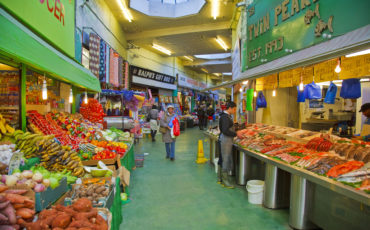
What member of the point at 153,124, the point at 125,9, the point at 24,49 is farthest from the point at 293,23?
the point at 153,124

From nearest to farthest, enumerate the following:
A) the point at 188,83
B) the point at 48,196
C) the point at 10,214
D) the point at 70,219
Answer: the point at 10,214, the point at 70,219, the point at 48,196, the point at 188,83

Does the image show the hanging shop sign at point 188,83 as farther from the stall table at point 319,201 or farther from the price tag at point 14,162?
the price tag at point 14,162

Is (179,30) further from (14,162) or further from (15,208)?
(15,208)

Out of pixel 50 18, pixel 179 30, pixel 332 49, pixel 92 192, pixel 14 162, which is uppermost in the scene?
pixel 179 30

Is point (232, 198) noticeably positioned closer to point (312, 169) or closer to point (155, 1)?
point (312, 169)

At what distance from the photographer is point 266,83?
8.13 meters

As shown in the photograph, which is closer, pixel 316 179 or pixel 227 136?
pixel 316 179

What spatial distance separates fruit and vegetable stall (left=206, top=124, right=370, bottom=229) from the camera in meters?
2.94

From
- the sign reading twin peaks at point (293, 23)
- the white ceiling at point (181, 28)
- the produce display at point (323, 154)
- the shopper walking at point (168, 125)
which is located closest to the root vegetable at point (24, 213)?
the produce display at point (323, 154)

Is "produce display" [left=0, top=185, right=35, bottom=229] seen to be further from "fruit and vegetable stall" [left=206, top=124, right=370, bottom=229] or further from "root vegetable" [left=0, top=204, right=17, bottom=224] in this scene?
"fruit and vegetable stall" [left=206, top=124, right=370, bottom=229]

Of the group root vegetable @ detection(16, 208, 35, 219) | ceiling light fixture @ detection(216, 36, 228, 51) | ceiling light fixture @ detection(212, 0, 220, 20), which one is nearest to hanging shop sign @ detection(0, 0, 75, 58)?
root vegetable @ detection(16, 208, 35, 219)

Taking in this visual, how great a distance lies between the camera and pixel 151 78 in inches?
686

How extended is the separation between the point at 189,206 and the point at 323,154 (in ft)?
8.53

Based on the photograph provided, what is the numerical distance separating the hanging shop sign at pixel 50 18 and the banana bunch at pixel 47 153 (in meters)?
1.82
